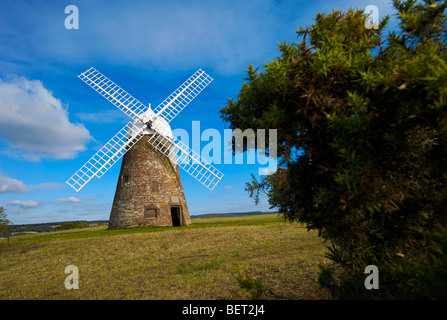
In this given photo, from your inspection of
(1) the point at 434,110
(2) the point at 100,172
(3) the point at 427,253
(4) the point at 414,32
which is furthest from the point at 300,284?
(2) the point at 100,172

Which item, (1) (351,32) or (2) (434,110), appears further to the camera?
(1) (351,32)

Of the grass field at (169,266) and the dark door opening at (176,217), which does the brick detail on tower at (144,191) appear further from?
the grass field at (169,266)

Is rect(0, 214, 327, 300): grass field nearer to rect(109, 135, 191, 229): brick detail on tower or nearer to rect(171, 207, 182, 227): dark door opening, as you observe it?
rect(109, 135, 191, 229): brick detail on tower

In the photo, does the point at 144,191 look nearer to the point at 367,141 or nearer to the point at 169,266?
the point at 169,266

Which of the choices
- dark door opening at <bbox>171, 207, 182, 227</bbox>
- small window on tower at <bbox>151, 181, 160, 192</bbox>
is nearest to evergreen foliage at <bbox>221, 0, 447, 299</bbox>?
small window on tower at <bbox>151, 181, 160, 192</bbox>

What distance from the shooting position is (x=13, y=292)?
8117 mm

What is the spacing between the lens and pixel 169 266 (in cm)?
1023

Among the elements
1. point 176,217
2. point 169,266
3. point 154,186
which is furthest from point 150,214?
point 169,266

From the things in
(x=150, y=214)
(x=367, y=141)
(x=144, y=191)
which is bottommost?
(x=150, y=214)

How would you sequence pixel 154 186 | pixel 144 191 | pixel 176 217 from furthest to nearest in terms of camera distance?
pixel 176 217 → pixel 154 186 → pixel 144 191

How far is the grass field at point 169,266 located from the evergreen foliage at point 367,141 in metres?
1.91

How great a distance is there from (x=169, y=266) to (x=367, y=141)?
9134 millimetres
